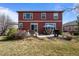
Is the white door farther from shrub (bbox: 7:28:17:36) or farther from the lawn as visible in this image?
shrub (bbox: 7:28:17:36)

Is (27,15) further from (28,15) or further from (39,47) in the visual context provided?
(39,47)

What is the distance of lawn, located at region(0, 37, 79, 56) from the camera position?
26.4 feet

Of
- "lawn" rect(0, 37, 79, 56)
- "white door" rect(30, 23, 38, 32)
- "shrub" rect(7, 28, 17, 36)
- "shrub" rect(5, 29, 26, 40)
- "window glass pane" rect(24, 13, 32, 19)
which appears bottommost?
"lawn" rect(0, 37, 79, 56)

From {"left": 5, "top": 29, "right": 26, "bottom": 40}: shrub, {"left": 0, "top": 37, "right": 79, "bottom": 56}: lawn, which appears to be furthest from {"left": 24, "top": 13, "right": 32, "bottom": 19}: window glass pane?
{"left": 0, "top": 37, "right": 79, "bottom": 56}: lawn

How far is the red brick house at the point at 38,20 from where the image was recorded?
27.2ft

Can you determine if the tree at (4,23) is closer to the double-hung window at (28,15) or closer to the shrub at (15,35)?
the shrub at (15,35)

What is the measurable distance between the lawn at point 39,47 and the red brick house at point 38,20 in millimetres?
348

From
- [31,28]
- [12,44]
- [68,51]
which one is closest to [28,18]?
[31,28]

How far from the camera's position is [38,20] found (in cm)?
844

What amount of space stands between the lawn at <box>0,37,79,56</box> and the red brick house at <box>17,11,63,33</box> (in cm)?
35

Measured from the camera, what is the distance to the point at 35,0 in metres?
8.10

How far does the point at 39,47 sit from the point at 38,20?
0.81m

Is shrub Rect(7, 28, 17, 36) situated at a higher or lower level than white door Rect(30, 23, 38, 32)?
lower

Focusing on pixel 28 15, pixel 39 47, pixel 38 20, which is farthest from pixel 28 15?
pixel 39 47
